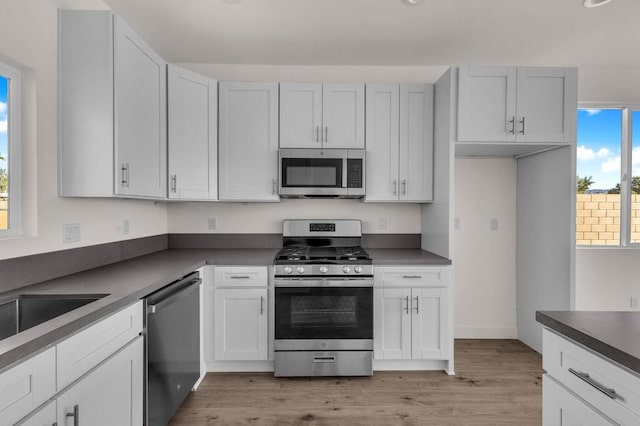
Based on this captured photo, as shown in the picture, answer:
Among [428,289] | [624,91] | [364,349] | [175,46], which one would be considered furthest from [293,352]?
[624,91]

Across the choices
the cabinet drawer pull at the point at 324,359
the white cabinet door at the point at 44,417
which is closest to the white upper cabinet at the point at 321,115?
the cabinet drawer pull at the point at 324,359

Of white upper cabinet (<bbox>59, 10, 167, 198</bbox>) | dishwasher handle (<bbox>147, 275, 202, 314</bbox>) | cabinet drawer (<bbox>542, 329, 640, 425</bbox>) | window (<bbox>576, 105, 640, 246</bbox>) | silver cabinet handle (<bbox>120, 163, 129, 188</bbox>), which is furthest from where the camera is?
window (<bbox>576, 105, 640, 246</bbox>)

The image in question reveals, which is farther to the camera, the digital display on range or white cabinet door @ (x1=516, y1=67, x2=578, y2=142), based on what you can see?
the digital display on range

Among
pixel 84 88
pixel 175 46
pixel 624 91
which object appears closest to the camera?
pixel 84 88

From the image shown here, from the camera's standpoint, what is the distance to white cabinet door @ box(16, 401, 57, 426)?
1.02 metres

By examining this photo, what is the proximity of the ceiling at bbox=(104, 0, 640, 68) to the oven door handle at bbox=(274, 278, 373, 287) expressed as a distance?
1.85 meters

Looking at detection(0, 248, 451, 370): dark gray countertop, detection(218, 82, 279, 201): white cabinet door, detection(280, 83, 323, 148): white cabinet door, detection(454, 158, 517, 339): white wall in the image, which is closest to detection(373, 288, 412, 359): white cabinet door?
detection(0, 248, 451, 370): dark gray countertop

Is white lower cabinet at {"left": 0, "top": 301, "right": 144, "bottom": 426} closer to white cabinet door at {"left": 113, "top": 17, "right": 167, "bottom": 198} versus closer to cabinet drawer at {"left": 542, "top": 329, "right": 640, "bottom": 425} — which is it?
white cabinet door at {"left": 113, "top": 17, "right": 167, "bottom": 198}

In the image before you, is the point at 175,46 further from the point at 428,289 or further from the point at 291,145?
the point at 428,289

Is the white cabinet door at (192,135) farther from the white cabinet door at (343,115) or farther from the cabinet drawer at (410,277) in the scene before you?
the cabinet drawer at (410,277)

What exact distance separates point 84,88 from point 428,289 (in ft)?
8.37

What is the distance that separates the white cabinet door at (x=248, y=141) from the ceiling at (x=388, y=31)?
15.1 inches

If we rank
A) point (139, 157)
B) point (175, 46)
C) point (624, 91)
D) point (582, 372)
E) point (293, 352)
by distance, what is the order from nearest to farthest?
point (582, 372) < point (139, 157) < point (293, 352) < point (175, 46) < point (624, 91)

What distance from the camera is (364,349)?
2.58m
